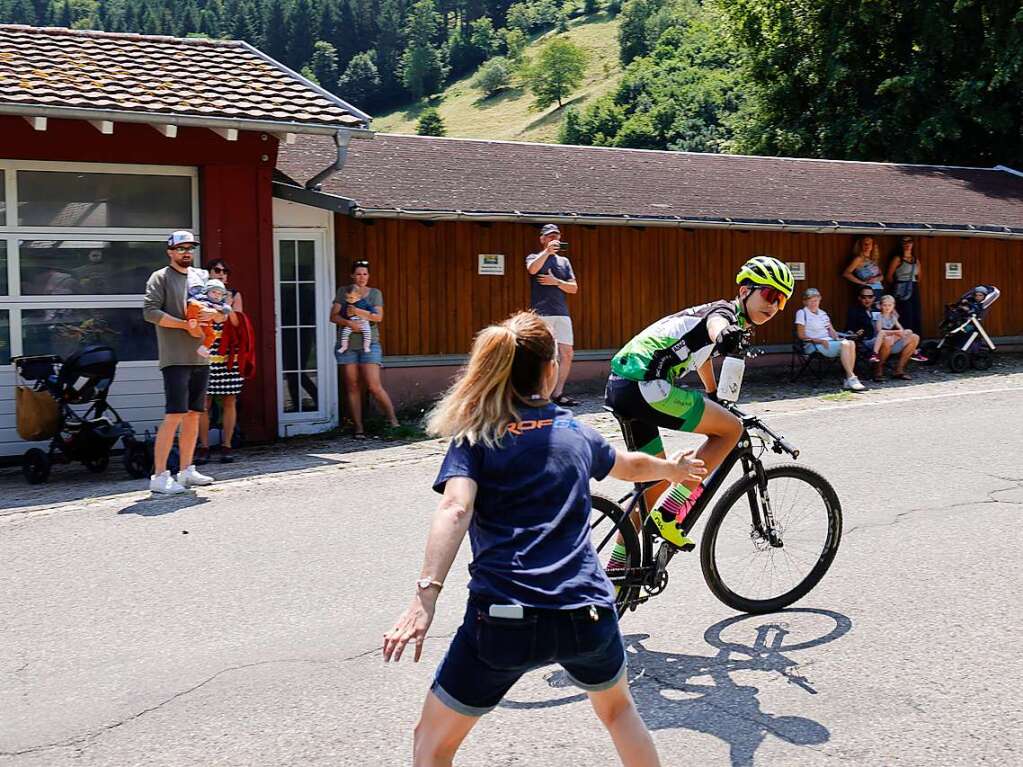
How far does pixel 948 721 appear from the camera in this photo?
4.59 m

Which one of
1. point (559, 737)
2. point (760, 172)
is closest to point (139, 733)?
point (559, 737)

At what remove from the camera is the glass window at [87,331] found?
1150 centimetres

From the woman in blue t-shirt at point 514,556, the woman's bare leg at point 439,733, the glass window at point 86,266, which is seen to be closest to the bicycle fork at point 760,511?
the woman in blue t-shirt at point 514,556

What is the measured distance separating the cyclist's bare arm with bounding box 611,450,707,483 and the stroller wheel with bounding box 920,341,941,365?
1452 cm

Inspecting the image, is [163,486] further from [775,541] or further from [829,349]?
[829,349]

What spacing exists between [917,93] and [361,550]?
82.1 feet

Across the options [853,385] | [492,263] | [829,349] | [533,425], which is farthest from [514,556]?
[829,349]

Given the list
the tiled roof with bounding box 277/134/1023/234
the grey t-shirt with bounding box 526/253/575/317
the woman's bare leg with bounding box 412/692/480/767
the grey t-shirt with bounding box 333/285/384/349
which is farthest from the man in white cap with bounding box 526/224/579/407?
the woman's bare leg with bounding box 412/692/480/767

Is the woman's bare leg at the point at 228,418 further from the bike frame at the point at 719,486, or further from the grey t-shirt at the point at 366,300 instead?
the bike frame at the point at 719,486

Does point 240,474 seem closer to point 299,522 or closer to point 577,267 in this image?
point 299,522

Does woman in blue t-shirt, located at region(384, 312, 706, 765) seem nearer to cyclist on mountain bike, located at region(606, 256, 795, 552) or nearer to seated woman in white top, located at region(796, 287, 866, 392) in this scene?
cyclist on mountain bike, located at region(606, 256, 795, 552)

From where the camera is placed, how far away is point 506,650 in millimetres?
3262

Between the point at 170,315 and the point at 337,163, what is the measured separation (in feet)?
12.8

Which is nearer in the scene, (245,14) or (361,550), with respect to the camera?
(361,550)
